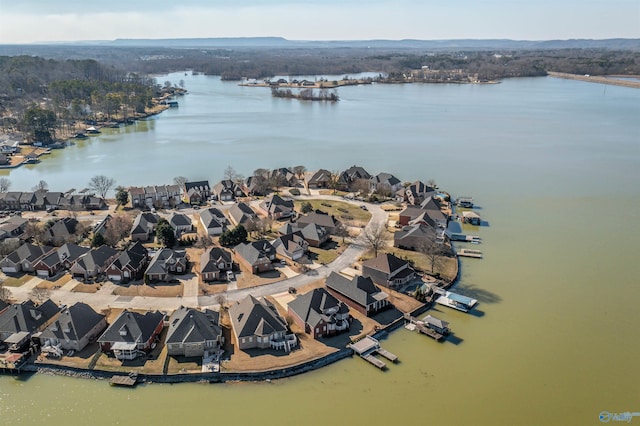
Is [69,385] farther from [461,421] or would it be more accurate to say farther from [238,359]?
[461,421]

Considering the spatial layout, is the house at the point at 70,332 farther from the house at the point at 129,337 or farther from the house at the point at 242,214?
the house at the point at 242,214

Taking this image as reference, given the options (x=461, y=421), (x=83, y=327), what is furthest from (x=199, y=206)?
(x=461, y=421)

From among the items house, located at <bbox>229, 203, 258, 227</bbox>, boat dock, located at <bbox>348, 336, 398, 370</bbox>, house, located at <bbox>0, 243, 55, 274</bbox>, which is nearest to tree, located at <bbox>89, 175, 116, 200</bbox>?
house, located at <bbox>229, 203, 258, 227</bbox>

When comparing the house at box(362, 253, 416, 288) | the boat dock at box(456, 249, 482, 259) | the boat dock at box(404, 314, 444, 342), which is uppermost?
the house at box(362, 253, 416, 288)

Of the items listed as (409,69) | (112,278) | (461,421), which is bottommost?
(461,421)

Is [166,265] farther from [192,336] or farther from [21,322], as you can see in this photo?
[192,336]

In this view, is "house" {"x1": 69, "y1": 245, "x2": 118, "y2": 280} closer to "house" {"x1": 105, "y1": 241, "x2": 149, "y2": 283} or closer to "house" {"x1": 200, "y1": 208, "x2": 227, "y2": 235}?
"house" {"x1": 105, "y1": 241, "x2": 149, "y2": 283}

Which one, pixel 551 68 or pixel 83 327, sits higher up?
pixel 551 68
